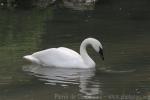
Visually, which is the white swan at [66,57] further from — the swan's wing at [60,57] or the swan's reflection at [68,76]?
the swan's reflection at [68,76]

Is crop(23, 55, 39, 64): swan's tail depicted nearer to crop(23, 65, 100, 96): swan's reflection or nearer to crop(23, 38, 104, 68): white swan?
crop(23, 38, 104, 68): white swan

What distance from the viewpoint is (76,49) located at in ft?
61.3

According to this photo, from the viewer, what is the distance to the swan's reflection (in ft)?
45.1

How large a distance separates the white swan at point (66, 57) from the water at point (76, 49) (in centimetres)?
22

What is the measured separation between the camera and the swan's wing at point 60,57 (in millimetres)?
16250

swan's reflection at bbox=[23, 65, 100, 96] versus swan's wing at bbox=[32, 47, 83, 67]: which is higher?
swan's wing at bbox=[32, 47, 83, 67]

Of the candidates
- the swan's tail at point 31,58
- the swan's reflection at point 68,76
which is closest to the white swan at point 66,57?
the swan's tail at point 31,58

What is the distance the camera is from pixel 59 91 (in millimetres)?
13430

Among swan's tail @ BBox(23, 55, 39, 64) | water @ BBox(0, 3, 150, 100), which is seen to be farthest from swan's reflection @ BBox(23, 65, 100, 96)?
swan's tail @ BBox(23, 55, 39, 64)

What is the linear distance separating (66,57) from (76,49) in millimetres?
2370

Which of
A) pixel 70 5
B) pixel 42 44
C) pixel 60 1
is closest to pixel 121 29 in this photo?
pixel 42 44

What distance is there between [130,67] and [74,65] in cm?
150

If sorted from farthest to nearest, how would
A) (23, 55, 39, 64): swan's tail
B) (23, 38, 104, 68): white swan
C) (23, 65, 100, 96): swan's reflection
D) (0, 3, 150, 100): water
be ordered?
1. (23, 55, 39, 64): swan's tail
2. (23, 38, 104, 68): white swan
3. (23, 65, 100, 96): swan's reflection
4. (0, 3, 150, 100): water

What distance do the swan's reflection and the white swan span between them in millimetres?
Result: 180
